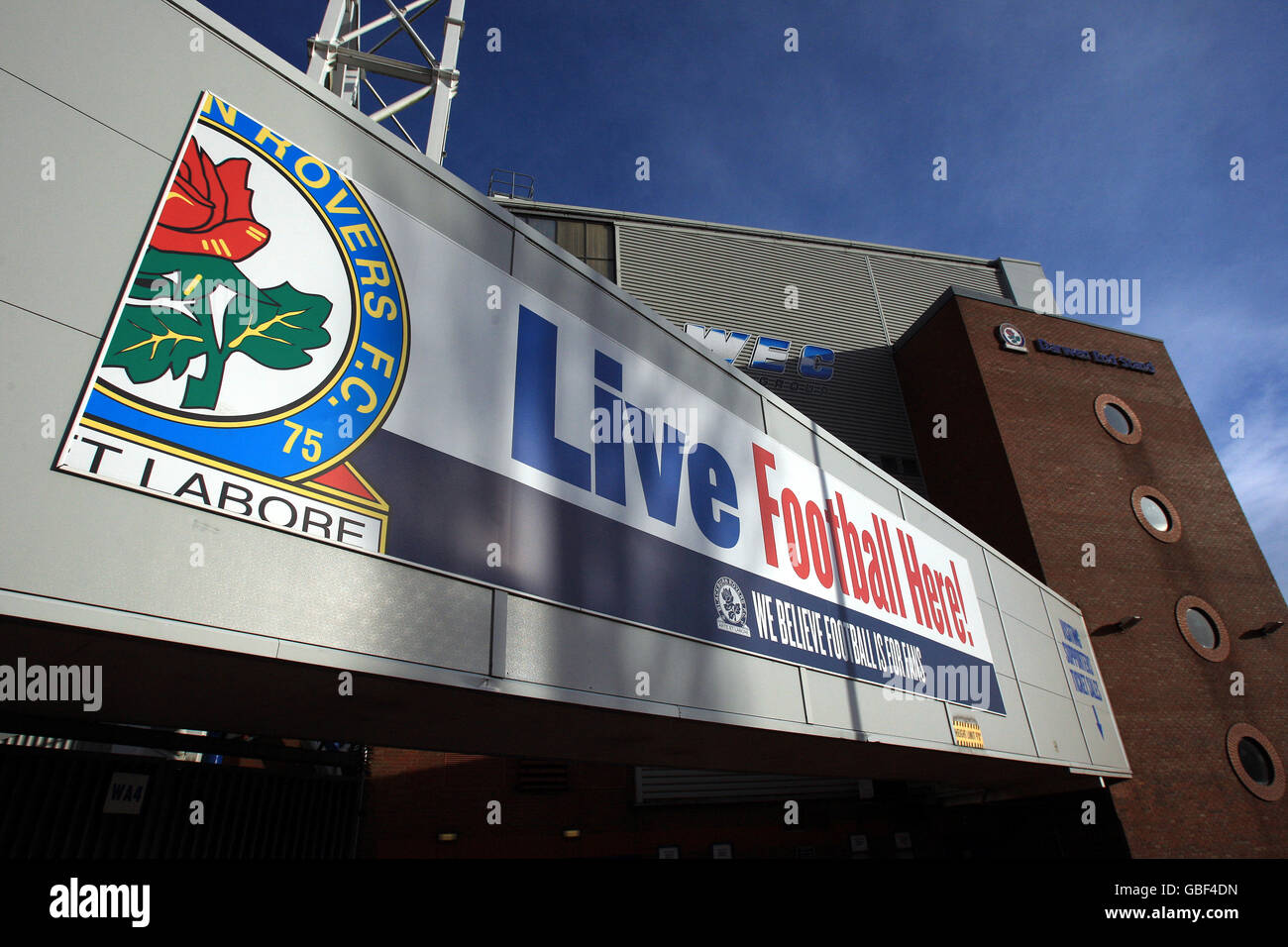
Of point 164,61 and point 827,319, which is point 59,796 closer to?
point 164,61

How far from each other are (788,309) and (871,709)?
16.9 m

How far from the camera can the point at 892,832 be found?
14414 millimetres

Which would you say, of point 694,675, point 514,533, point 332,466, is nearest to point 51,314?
point 332,466

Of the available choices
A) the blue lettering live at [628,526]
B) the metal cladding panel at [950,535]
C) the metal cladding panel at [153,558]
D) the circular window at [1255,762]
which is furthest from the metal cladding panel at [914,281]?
the metal cladding panel at [153,558]

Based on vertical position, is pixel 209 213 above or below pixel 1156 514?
below

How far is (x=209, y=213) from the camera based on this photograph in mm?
3803

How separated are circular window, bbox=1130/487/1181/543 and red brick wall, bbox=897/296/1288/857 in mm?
223

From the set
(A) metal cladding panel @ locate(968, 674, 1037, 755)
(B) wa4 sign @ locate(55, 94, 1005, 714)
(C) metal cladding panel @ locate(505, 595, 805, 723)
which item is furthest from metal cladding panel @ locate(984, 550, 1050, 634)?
(C) metal cladding panel @ locate(505, 595, 805, 723)

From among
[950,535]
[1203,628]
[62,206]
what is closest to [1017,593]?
[950,535]

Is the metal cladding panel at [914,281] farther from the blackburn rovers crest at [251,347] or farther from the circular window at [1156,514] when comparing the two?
the blackburn rovers crest at [251,347]

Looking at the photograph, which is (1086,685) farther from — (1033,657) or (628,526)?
(628,526)

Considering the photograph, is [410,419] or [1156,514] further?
[1156,514]

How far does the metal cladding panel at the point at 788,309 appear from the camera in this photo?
21.1 m
